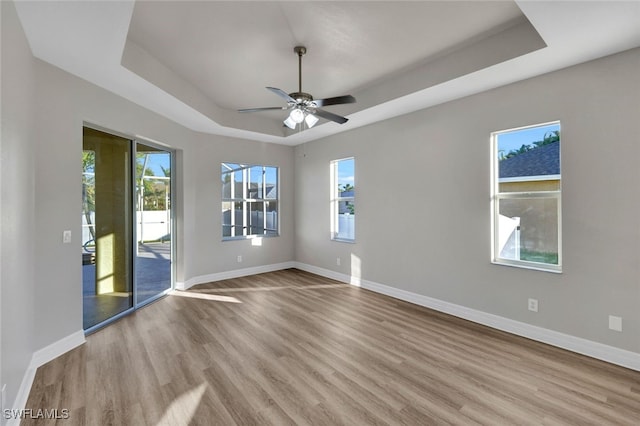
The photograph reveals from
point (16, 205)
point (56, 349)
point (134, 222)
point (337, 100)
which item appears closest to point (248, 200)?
point (134, 222)

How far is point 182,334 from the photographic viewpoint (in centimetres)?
316

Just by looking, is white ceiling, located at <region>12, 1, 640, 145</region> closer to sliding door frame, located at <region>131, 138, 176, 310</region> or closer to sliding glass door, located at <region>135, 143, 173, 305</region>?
sliding door frame, located at <region>131, 138, 176, 310</region>

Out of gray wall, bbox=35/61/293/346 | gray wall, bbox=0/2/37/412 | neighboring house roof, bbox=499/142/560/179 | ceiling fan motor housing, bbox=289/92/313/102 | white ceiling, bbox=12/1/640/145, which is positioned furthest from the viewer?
neighboring house roof, bbox=499/142/560/179

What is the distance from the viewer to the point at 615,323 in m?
2.59

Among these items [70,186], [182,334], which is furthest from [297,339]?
[70,186]

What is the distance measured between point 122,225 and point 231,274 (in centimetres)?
223

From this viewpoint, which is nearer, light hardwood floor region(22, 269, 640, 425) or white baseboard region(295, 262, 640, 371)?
light hardwood floor region(22, 269, 640, 425)

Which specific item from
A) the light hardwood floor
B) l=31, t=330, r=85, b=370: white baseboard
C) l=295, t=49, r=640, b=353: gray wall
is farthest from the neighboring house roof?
l=31, t=330, r=85, b=370: white baseboard

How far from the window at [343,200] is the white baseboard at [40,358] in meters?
3.89

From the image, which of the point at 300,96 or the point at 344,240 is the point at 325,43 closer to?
the point at 300,96

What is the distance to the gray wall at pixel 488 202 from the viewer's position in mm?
2566

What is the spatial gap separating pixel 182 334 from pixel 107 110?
2621 millimetres

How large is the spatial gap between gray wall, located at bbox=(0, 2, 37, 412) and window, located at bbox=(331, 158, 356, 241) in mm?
4069

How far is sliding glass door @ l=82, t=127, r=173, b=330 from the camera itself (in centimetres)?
327
